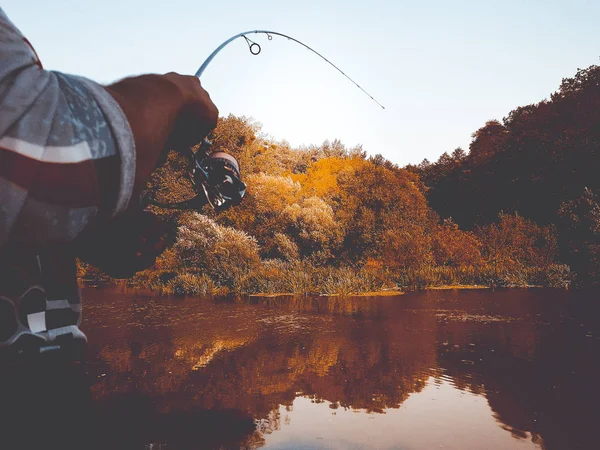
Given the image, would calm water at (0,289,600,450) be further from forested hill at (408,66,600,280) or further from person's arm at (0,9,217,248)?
forested hill at (408,66,600,280)

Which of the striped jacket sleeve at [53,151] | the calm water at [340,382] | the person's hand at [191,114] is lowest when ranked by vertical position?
the calm water at [340,382]

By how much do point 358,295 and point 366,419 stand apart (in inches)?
414

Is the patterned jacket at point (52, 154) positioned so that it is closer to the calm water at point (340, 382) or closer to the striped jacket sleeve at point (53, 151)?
the striped jacket sleeve at point (53, 151)

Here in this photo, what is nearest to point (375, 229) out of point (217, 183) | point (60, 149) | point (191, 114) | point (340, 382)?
point (340, 382)

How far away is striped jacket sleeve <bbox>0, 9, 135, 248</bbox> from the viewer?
0.50 meters

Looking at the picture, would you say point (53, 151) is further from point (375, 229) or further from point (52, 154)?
point (375, 229)

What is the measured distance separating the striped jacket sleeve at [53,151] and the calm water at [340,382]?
0.37 m

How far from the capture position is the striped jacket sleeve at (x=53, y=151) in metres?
0.50

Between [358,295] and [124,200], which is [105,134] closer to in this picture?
[124,200]

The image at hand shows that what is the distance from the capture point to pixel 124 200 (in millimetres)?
583

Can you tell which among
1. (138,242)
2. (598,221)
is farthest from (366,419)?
(598,221)

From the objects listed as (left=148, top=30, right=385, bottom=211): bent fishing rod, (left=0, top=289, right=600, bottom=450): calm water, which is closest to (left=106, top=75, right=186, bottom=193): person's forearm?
(left=0, top=289, right=600, bottom=450): calm water

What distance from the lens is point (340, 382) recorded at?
5.64m

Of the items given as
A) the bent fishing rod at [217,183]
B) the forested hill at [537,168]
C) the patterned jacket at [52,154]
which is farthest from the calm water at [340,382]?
the forested hill at [537,168]
